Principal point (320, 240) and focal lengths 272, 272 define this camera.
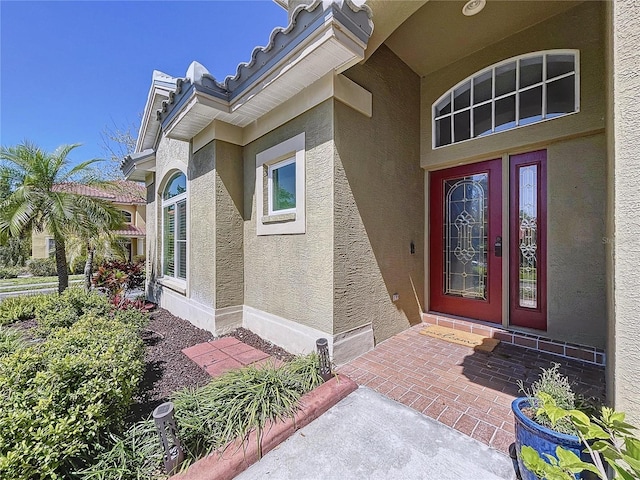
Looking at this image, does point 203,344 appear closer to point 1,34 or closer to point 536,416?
point 536,416

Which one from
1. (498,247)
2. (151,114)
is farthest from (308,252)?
(151,114)

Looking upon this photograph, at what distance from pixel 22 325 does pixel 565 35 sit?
12850mm

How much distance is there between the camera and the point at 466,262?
5.62 m

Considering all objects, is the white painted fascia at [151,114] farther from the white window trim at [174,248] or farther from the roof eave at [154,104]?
the white window trim at [174,248]

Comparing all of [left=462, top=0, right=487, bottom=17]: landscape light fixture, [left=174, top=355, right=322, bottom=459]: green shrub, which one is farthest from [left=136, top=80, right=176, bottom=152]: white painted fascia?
[left=174, top=355, right=322, bottom=459]: green shrub

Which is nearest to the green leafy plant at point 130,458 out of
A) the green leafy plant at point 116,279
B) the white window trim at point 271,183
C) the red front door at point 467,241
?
the white window trim at point 271,183

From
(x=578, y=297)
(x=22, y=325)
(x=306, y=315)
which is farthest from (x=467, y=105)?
(x=22, y=325)

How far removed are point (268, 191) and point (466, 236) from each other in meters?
4.18

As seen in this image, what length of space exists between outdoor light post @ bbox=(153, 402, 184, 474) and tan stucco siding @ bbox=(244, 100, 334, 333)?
2366 millimetres

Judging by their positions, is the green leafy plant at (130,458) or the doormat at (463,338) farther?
the doormat at (463,338)

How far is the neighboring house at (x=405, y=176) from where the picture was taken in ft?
13.7

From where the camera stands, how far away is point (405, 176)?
5.62 meters

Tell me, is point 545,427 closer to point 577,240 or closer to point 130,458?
point 130,458

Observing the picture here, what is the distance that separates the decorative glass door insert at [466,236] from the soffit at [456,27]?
97.3 inches
